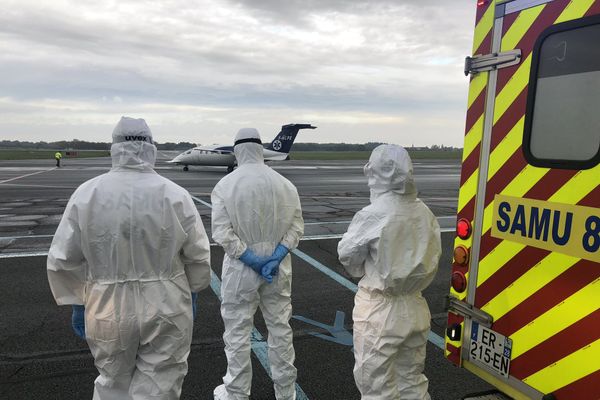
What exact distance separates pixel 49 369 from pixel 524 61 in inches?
170

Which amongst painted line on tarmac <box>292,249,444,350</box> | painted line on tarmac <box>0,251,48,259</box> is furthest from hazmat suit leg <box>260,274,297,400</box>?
painted line on tarmac <box>0,251,48,259</box>

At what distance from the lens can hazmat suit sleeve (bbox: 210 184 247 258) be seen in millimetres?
3271

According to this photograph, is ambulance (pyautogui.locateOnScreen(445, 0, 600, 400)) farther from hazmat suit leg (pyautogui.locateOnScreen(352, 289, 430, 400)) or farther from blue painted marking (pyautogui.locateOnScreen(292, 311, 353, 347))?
blue painted marking (pyautogui.locateOnScreen(292, 311, 353, 347))

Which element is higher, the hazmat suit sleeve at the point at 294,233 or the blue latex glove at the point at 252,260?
the hazmat suit sleeve at the point at 294,233

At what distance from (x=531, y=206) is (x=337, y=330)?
2.85 m

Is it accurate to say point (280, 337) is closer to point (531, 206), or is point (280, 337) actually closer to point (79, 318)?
point (79, 318)

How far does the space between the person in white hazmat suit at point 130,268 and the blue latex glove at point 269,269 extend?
762 millimetres

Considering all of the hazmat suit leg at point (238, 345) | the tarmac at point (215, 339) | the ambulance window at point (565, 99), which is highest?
the ambulance window at point (565, 99)

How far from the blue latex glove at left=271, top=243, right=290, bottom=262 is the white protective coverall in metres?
0.03

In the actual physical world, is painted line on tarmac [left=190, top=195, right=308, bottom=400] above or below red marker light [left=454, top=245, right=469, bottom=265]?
below

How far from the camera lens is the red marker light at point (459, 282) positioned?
9.11ft

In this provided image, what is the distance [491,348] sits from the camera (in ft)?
A: 8.54

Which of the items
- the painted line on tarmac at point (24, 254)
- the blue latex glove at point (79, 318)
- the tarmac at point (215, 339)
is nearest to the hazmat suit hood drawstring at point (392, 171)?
the tarmac at point (215, 339)

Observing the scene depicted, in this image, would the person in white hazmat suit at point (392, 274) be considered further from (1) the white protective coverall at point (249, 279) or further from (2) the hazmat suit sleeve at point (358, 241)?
(1) the white protective coverall at point (249, 279)
